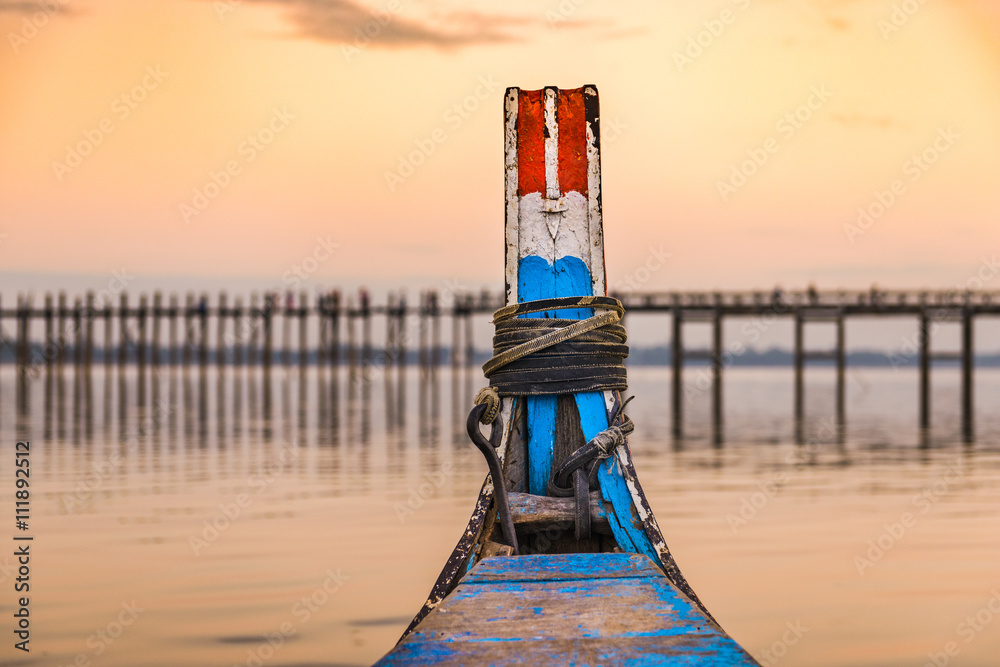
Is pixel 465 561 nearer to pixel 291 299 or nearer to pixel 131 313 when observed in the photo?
pixel 291 299

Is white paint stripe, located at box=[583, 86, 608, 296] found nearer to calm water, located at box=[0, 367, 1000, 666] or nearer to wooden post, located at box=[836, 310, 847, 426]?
calm water, located at box=[0, 367, 1000, 666]

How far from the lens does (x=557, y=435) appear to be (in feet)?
13.5

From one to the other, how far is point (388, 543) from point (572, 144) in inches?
241

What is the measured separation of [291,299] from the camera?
180 ft

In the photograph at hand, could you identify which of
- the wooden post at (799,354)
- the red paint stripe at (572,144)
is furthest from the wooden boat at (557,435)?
the wooden post at (799,354)

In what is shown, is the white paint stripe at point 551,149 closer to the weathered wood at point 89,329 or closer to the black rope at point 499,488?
the black rope at point 499,488

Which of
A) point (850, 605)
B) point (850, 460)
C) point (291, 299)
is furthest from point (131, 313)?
point (850, 605)

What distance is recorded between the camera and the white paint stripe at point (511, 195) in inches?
168

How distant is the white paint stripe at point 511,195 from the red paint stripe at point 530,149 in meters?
0.02

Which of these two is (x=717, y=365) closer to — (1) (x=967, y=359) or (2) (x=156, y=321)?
(1) (x=967, y=359)

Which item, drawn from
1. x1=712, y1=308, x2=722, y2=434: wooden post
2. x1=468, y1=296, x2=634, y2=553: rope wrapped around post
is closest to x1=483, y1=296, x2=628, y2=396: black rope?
x1=468, y1=296, x2=634, y2=553: rope wrapped around post

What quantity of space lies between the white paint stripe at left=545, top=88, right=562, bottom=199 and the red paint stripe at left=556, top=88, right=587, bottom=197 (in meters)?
0.02

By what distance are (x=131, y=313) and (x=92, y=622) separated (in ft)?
173

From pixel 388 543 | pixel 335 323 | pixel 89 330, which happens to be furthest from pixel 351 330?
pixel 388 543
